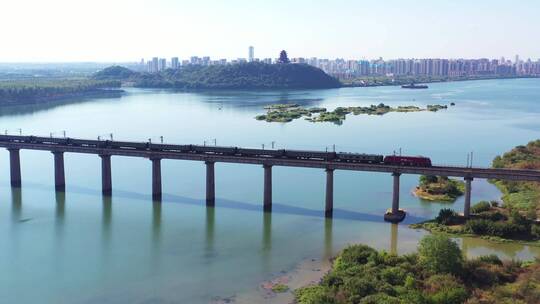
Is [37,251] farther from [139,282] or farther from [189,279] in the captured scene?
[189,279]

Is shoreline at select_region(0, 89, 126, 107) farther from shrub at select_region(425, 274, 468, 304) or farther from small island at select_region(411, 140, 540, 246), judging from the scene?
shrub at select_region(425, 274, 468, 304)

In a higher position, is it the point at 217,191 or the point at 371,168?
the point at 371,168

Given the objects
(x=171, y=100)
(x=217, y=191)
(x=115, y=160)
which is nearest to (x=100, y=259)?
(x=217, y=191)

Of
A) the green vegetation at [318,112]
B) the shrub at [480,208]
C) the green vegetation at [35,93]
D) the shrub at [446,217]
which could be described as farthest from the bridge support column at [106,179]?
the green vegetation at [35,93]

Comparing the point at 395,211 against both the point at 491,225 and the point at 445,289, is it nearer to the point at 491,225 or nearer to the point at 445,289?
the point at 491,225

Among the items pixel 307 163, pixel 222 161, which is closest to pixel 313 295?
pixel 307 163

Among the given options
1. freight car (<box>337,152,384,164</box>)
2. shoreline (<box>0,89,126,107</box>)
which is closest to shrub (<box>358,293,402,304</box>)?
freight car (<box>337,152,384,164</box>)
